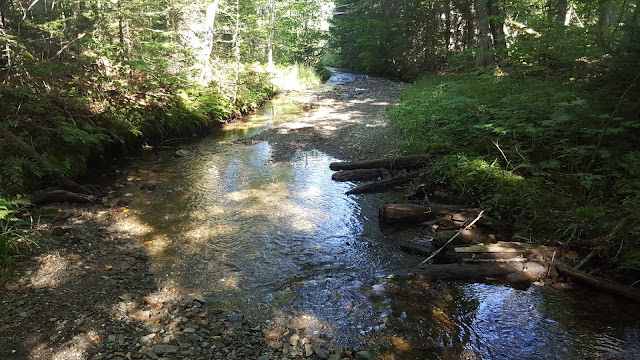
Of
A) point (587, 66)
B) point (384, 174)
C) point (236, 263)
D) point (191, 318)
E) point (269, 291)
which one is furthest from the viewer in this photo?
point (384, 174)

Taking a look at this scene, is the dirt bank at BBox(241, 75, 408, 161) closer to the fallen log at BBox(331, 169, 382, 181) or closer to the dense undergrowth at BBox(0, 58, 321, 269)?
the fallen log at BBox(331, 169, 382, 181)

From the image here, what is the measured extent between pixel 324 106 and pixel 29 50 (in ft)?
39.8

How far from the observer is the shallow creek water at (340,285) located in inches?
143

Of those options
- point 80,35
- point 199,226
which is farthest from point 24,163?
point 80,35

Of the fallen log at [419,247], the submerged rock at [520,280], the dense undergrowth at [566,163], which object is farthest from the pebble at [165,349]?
the dense undergrowth at [566,163]

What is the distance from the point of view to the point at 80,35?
10.0m

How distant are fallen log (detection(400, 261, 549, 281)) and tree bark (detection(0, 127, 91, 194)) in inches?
257

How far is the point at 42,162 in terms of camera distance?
21.4ft

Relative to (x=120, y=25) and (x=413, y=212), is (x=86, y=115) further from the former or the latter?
(x=413, y=212)

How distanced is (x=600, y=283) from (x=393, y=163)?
492 cm

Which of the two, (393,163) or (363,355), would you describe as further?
(393,163)

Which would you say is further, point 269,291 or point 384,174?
point 384,174

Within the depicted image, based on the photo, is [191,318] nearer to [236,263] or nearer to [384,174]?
[236,263]

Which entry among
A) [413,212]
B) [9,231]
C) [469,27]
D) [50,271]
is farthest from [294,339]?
[469,27]
